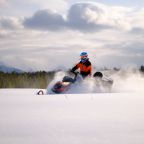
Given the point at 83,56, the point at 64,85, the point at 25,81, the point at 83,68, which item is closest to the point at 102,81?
the point at 83,68

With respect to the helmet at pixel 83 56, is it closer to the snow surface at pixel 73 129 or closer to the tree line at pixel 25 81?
the tree line at pixel 25 81

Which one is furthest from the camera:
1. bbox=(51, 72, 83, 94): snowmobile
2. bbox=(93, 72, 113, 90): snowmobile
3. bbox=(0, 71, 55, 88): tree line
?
bbox=(0, 71, 55, 88): tree line

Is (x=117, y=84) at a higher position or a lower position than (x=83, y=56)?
lower

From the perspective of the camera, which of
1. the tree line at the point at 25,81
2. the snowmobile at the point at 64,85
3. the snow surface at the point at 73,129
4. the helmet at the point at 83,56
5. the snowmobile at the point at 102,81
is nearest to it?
the snow surface at the point at 73,129

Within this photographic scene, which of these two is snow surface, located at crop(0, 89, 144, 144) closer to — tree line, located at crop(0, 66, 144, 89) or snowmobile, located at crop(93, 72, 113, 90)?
snowmobile, located at crop(93, 72, 113, 90)

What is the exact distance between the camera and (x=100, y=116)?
18.3ft

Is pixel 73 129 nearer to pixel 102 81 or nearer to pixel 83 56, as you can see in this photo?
pixel 102 81

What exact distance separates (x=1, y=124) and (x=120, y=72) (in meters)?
16.1

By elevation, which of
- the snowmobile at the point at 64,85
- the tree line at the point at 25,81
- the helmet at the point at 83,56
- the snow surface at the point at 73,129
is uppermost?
the helmet at the point at 83,56

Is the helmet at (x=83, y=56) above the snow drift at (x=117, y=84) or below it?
above

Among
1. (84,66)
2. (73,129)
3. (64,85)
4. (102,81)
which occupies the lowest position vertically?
(73,129)

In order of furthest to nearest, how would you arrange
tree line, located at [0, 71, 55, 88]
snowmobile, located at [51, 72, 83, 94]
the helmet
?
tree line, located at [0, 71, 55, 88], the helmet, snowmobile, located at [51, 72, 83, 94]

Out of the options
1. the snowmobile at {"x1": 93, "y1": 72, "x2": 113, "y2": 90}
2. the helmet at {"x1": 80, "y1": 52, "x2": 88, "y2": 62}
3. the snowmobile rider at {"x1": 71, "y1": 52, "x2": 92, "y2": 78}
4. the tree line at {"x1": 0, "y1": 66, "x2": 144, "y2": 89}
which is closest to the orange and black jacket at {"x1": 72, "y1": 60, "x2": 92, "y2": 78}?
the snowmobile rider at {"x1": 71, "y1": 52, "x2": 92, "y2": 78}

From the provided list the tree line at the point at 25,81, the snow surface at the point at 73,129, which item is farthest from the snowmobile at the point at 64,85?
the snow surface at the point at 73,129
